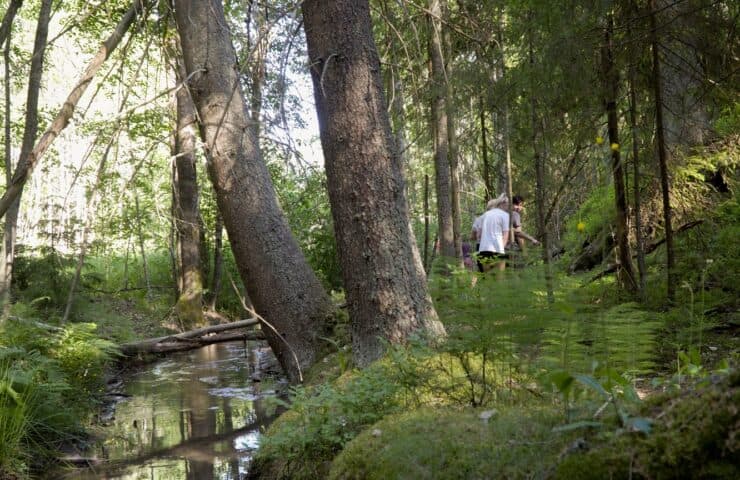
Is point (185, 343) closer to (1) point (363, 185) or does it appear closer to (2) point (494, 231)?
(2) point (494, 231)

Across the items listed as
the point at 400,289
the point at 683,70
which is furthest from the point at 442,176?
the point at 400,289

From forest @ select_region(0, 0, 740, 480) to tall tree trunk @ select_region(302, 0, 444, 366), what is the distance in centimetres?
2

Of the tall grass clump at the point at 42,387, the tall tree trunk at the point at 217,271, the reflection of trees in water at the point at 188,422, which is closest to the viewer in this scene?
the tall grass clump at the point at 42,387

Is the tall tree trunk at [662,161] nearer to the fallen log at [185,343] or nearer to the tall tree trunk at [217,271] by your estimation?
the fallen log at [185,343]

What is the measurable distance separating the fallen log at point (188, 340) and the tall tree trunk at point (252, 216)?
3.56 meters

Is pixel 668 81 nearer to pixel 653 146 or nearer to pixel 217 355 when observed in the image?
pixel 653 146

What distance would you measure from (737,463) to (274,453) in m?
2.79

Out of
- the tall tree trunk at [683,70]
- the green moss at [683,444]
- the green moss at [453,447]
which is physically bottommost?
the green moss at [453,447]

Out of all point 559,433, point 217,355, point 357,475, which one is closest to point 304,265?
point 357,475

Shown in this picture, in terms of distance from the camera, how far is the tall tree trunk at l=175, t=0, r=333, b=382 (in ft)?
21.8

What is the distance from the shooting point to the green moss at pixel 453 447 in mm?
2572

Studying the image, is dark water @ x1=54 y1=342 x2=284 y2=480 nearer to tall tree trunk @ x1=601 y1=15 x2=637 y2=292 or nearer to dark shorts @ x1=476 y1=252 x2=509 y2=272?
dark shorts @ x1=476 y1=252 x2=509 y2=272

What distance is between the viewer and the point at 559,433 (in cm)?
250

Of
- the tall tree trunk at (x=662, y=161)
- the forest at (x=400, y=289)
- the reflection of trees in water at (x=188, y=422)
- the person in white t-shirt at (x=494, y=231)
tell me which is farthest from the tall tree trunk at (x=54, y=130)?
the person in white t-shirt at (x=494, y=231)
